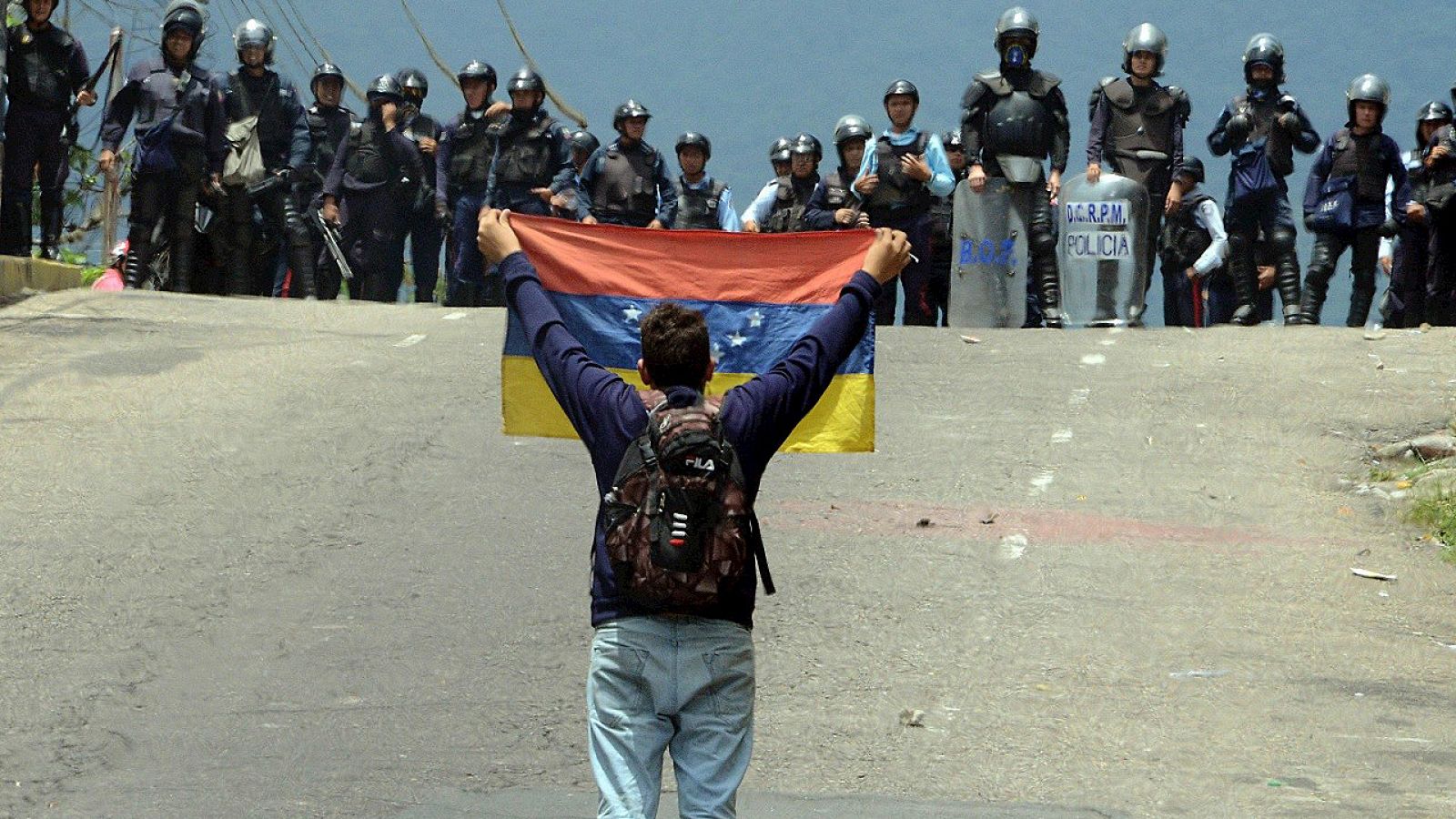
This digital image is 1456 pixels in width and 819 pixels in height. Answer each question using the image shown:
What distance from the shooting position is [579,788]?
23.3 ft

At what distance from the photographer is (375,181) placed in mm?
18203

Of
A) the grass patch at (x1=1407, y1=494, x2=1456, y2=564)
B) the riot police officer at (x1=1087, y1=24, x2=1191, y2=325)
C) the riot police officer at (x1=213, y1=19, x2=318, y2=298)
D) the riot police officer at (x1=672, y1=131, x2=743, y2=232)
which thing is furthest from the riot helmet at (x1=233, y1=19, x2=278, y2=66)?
the grass patch at (x1=1407, y1=494, x2=1456, y2=564)

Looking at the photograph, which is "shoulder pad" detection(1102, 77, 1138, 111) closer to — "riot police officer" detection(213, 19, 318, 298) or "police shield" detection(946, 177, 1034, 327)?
"police shield" detection(946, 177, 1034, 327)

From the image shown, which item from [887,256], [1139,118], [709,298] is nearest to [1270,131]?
[1139,118]

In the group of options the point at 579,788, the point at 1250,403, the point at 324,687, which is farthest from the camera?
the point at 1250,403

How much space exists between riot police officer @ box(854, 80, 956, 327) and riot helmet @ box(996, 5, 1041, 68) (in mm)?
737

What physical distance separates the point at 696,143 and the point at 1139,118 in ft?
11.6

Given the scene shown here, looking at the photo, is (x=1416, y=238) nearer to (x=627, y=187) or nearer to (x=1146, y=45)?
(x=1146, y=45)

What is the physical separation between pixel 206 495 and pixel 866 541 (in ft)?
10.7

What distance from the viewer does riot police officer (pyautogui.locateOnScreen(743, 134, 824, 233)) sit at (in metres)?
16.5

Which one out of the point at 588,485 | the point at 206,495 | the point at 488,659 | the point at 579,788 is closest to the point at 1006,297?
the point at 588,485

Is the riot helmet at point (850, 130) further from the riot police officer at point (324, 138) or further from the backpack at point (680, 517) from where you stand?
the backpack at point (680, 517)

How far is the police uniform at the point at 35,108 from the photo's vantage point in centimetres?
1586

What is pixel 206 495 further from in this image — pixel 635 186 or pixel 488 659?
pixel 635 186
